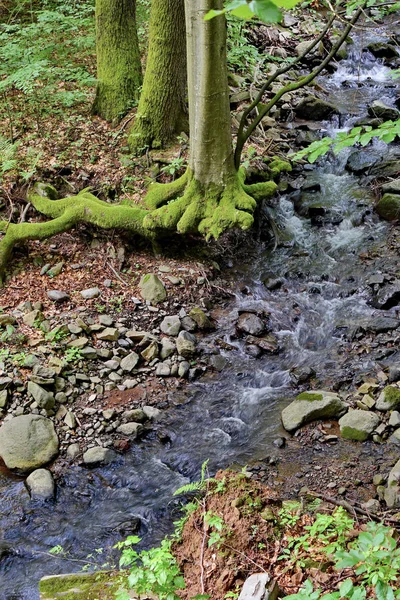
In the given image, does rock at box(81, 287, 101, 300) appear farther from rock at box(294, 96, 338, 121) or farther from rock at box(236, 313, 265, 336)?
rock at box(294, 96, 338, 121)

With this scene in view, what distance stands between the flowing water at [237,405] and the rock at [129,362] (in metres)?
0.72

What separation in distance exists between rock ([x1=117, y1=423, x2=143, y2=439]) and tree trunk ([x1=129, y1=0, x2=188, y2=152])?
4.38 metres

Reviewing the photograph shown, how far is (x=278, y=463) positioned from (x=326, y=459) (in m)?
0.43

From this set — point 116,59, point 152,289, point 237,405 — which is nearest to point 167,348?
point 152,289

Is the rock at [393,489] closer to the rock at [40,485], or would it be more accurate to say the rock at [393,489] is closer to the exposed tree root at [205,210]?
the rock at [40,485]

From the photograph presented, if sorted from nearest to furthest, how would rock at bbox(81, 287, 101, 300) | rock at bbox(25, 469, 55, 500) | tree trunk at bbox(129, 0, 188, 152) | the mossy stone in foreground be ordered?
the mossy stone in foreground → rock at bbox(25, 469, 55, 500) → rock at bbox(81, 287, 101, 300) → tree trunk at bbox(129, 0, 188, 152)

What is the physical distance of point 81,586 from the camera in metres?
3.25

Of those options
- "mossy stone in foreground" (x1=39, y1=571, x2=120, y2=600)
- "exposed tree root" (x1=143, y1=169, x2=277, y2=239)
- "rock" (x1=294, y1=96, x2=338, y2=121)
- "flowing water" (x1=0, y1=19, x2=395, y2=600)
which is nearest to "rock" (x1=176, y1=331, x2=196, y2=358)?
"flowing water" (x1=0, y1=19, x2=395, y2=600)

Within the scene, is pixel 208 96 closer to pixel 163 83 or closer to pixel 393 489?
pixel 163 83

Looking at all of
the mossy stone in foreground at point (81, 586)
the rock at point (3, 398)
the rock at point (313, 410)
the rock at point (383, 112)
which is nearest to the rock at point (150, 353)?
the rock at point (3, 398)

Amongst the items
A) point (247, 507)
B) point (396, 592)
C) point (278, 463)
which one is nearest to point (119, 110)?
point (278, 463)

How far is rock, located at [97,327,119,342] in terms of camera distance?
19.5 ft

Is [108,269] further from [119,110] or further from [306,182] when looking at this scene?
[306,182]

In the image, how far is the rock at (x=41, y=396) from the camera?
5.23 metres
